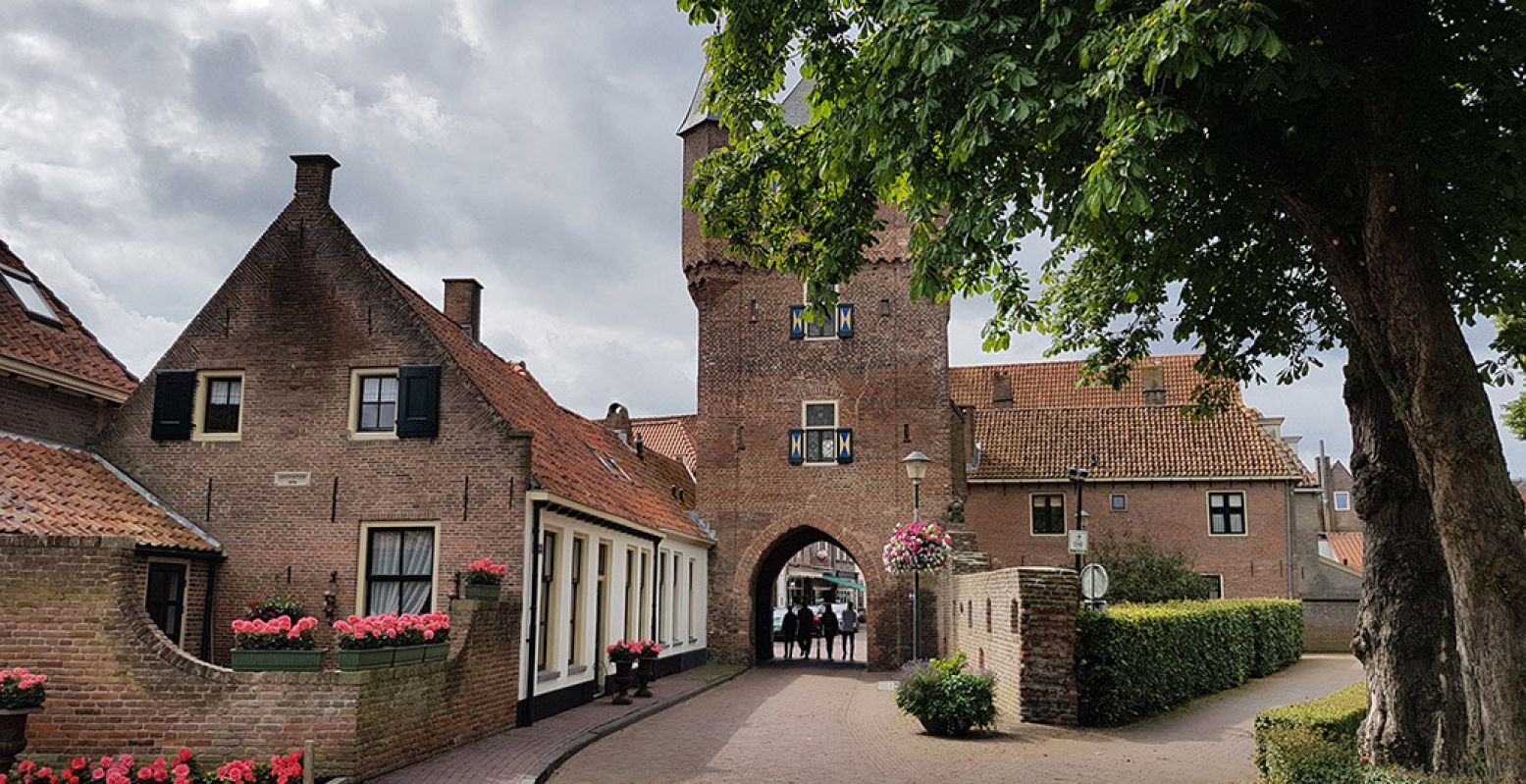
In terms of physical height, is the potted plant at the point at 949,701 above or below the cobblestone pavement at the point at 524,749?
above

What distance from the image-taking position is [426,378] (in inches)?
620

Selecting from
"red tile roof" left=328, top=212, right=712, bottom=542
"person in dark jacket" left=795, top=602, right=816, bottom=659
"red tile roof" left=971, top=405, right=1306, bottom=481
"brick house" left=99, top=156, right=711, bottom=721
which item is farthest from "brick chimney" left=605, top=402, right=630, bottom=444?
"brick house" left=99, top=156, right=711, bottom=721

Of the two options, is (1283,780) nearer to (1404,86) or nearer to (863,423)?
(1404,86)

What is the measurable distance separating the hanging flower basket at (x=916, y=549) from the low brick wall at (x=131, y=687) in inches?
457

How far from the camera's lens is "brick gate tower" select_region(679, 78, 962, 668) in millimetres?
27562

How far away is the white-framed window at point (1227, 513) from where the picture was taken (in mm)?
34156

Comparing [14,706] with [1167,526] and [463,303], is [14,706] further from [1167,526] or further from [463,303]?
[1167,526]

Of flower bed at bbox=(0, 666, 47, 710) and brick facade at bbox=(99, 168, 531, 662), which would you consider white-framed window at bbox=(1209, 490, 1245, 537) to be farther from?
flower bed at bbox=(0, 666, 47, 710)

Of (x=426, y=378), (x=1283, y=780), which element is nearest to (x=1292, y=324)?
(x=1283, y=780)

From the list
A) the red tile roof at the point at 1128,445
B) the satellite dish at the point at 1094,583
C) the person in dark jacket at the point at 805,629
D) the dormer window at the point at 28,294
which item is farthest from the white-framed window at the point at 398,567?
the red tile roof at the point at 1128,445

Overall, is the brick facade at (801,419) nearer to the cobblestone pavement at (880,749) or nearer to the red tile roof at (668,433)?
the cobblestone pavement at (880,749)

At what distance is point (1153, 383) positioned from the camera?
138ft

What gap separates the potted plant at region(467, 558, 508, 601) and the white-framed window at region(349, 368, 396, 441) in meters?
3.01

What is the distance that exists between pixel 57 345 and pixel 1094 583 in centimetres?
1584
